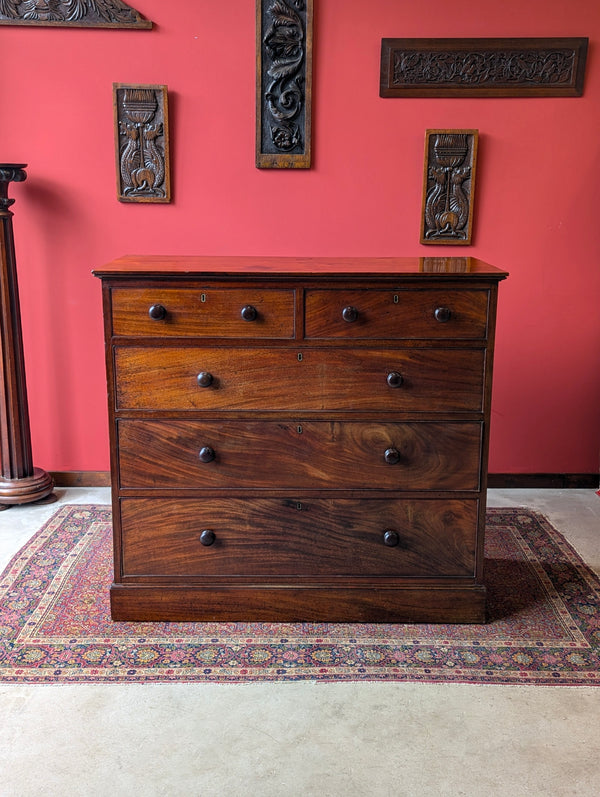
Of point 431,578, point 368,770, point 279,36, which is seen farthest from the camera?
point 279,36

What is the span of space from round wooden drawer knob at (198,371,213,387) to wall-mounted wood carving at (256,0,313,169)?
1.36m

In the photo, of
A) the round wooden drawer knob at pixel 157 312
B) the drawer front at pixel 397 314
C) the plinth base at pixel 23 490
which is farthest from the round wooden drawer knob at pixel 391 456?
the plinth base at pixel 23 490

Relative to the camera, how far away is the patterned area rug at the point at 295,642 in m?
2.30

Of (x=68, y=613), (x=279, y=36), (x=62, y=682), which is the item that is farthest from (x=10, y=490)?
(x=279, y=36)

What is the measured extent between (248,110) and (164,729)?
246 centimetres

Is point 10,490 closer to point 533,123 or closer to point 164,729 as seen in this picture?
point 164,729

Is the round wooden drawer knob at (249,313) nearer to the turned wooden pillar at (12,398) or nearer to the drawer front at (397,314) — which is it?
the drawer front at (397,314)

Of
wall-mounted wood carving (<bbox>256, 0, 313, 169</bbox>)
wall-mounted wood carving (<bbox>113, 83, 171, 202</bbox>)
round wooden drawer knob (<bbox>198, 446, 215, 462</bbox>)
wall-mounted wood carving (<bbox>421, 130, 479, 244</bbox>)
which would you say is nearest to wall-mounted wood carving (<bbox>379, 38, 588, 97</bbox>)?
wall-mounted wood carving (<bbox>421, 130, 479, 244</bbox>)

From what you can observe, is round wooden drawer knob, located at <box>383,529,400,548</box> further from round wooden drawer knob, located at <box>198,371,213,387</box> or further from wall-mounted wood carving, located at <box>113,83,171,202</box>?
wall-mounted wood carving, located at <box>113,83,171,202</box>

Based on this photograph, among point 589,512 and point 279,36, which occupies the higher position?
point 279,36

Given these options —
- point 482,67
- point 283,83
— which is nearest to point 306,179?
point 283,83

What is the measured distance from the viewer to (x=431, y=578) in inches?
100

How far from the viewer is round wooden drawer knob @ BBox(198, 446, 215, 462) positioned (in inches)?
96.7

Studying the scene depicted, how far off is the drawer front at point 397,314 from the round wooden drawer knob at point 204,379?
321mm
